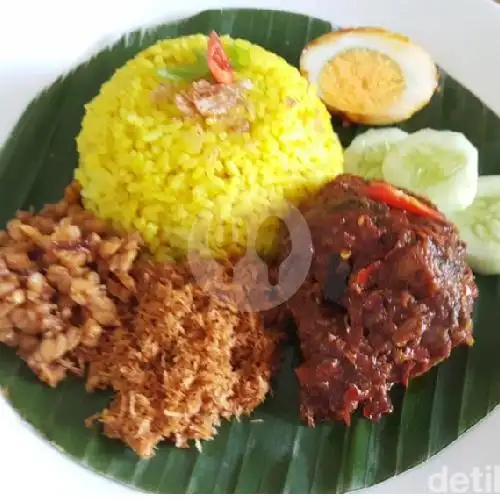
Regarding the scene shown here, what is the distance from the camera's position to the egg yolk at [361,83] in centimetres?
423

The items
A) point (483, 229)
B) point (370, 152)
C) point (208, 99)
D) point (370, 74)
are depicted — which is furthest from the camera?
point (370, 74)

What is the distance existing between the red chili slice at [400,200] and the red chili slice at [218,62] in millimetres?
899

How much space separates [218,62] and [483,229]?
5.32 feet

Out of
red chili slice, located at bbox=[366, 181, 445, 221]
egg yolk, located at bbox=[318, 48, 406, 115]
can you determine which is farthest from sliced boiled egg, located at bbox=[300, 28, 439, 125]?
red chili slice, located at bbox=[366, 181, 445, 221]

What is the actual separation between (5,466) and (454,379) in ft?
6.89

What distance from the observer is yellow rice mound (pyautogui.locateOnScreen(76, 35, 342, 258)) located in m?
3.39

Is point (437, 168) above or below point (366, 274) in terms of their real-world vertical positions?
above

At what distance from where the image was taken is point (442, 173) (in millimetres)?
3688

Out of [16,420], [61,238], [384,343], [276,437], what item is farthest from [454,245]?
[16,420]

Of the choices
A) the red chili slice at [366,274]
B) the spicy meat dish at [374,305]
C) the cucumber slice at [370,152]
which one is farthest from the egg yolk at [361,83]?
the red chili slice at [366,274]

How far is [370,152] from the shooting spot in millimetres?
4039

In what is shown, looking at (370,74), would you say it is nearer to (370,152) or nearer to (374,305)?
(370,152)

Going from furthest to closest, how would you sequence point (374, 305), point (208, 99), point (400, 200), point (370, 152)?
point (370, 152) → point (208, 99) → point (400, 200) → point (374, 305)

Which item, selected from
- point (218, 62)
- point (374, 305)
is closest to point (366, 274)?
point (374, 305)
